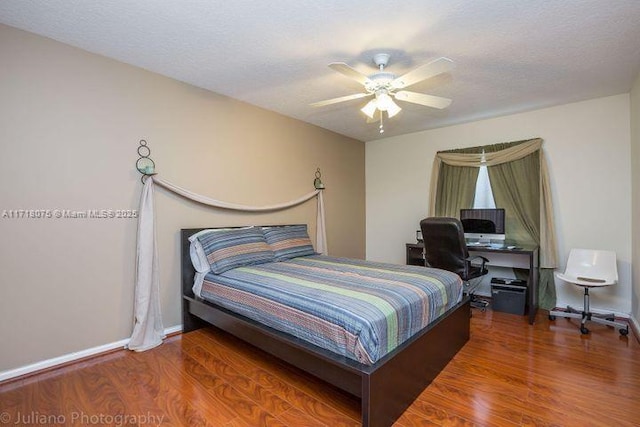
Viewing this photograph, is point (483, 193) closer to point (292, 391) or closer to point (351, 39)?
point (351, 39)

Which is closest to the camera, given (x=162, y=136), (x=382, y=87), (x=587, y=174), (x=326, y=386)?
(x=326, y=386)

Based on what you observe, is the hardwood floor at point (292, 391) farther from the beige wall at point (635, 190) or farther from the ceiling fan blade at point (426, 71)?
the ceiling fan blade at point (426, 71)

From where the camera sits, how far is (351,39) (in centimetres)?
230

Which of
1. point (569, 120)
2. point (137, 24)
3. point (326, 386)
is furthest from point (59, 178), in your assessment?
point (569, 120)

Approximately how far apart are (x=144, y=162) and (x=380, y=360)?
256 cm

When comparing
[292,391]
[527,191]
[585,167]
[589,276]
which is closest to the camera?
[292,391]

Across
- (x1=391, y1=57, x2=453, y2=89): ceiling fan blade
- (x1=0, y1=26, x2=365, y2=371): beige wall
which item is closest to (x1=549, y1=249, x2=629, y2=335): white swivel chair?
(x1=391, y1=57, x2=453, y2=89): ceiling fan blade

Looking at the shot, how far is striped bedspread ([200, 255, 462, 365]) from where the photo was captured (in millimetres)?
1701

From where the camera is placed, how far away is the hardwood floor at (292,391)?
5.82 ft

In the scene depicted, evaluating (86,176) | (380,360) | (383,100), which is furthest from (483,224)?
(86,176)

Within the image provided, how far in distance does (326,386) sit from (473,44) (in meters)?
2.72

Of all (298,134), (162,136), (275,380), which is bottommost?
(275,380)

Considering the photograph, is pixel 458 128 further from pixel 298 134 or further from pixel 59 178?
pixel 59 178

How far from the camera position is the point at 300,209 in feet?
14.3
